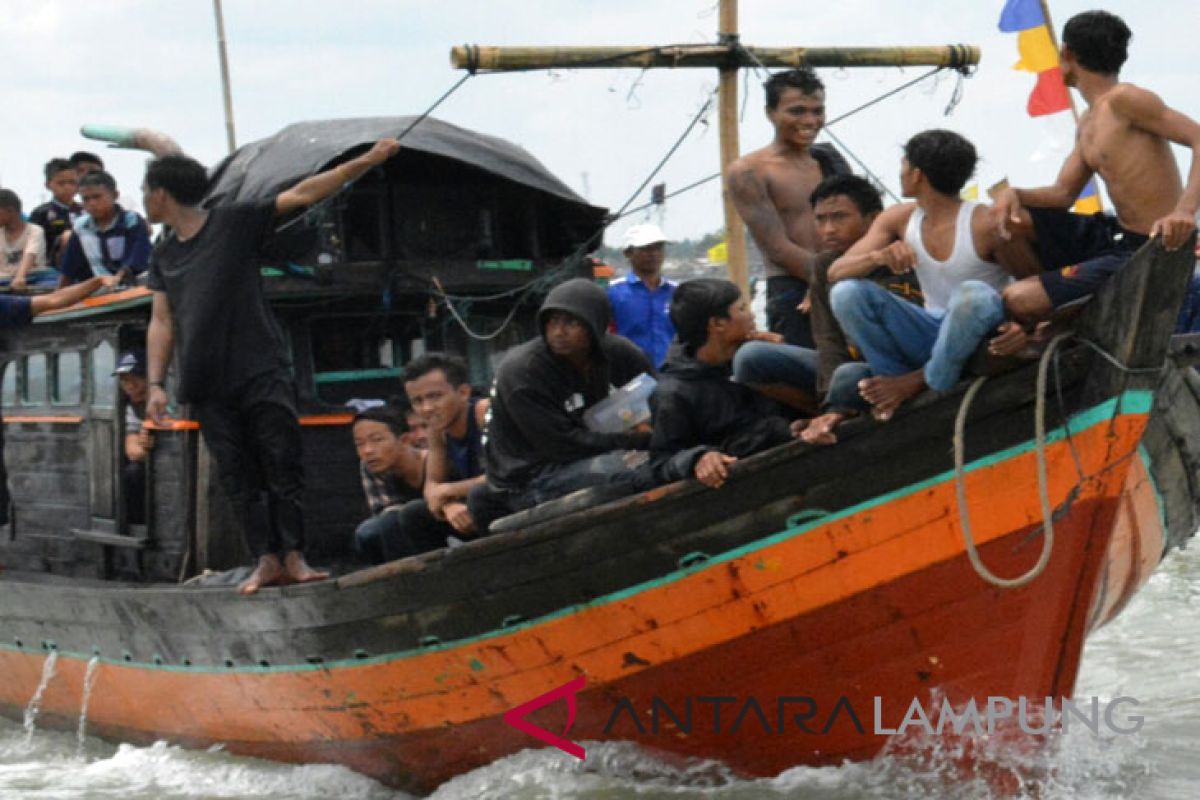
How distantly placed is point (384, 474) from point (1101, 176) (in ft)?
10.1

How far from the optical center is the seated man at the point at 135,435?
26.3 ft

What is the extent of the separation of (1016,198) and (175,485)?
4.12 m

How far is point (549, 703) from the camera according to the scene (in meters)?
6.12

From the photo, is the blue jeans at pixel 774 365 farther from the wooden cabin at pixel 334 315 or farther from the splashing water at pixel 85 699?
the splashing water at pixel 85 699

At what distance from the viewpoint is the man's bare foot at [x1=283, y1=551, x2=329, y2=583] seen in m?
6.82

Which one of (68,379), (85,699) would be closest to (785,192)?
(68,379)

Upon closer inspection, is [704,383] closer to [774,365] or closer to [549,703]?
[774,365]

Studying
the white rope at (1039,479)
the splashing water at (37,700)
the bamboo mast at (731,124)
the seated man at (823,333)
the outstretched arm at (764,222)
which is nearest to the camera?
the white rope at (1039,479)

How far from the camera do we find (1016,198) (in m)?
5.17

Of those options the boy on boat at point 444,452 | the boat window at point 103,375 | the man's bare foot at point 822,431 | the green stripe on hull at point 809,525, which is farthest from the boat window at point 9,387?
the man's bare foot at point 822,431

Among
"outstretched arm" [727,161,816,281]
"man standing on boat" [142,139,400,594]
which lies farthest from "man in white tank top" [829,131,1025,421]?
"man standing on boat" [142,139,400,594]

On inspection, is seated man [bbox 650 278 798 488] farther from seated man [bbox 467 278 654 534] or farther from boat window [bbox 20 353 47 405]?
boat window [bbox 20 353 47 405]

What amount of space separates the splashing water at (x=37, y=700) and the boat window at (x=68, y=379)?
1230mm

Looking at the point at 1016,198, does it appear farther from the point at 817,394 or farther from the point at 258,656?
the point at 258,656
